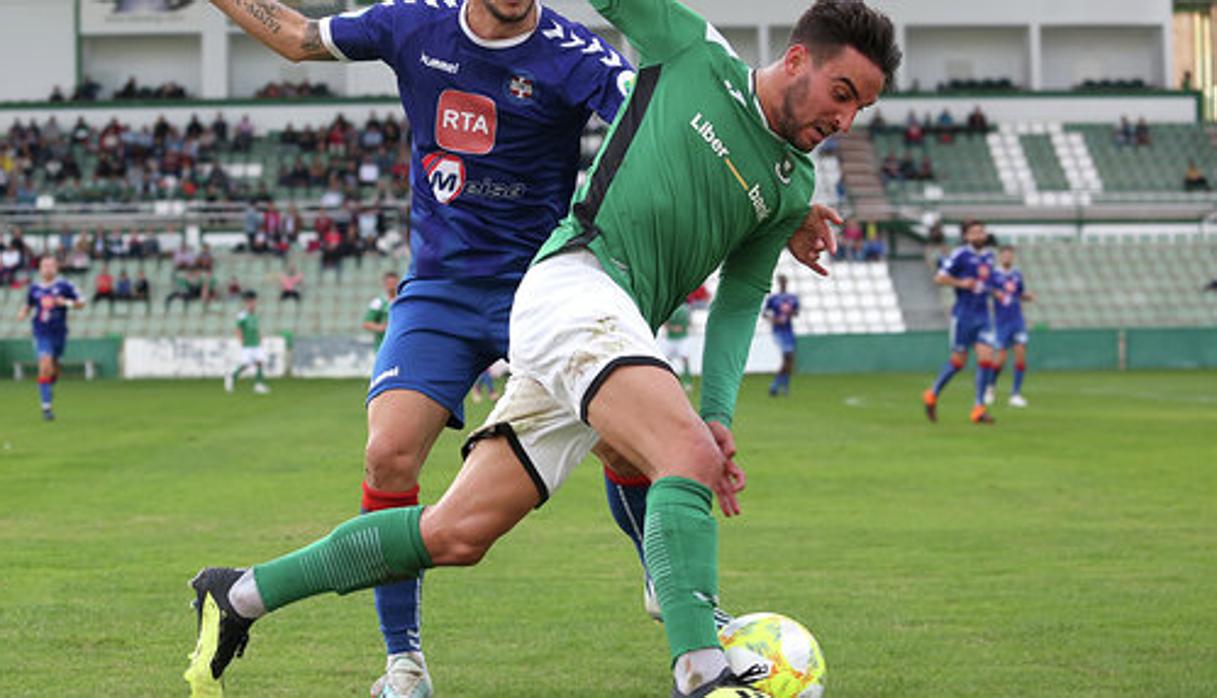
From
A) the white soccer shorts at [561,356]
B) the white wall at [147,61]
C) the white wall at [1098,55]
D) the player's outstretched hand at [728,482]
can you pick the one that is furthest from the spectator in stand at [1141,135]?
the player's outstretched hand at [728,482]

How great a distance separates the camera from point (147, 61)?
59844 mm

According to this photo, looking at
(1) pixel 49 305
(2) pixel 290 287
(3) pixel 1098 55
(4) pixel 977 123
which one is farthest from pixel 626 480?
(3) pixel 1098 55

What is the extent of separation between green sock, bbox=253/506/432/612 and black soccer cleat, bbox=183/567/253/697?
0.41 feet

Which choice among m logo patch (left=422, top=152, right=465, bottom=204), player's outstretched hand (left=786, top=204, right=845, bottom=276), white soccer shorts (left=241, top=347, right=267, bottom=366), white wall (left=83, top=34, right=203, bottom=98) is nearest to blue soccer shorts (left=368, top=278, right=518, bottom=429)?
m logo patch (left=422, top=152, right=465, bottom=204)

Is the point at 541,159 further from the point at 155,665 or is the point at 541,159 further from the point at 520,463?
the point at 155,665

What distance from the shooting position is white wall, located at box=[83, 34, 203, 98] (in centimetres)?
5975

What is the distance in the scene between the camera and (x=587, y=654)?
6.63m

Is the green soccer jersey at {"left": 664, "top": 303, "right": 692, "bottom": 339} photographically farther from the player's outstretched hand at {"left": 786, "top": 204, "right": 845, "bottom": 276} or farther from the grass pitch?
the player's outstretched hand at {"left": 786, "top": 204, "right": 845, "bottom": 276}

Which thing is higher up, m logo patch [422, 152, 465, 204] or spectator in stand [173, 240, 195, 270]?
m logo patch [422, 152, 465, 204]

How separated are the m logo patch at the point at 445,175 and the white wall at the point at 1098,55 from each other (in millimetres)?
57675

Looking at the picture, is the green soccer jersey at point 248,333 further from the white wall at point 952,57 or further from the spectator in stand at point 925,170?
the white wall at point 952,57

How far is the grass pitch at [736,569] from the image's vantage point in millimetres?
6266

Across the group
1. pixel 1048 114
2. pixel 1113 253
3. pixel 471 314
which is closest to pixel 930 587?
pixel 471 314

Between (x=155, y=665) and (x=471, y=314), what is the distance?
1.72m
